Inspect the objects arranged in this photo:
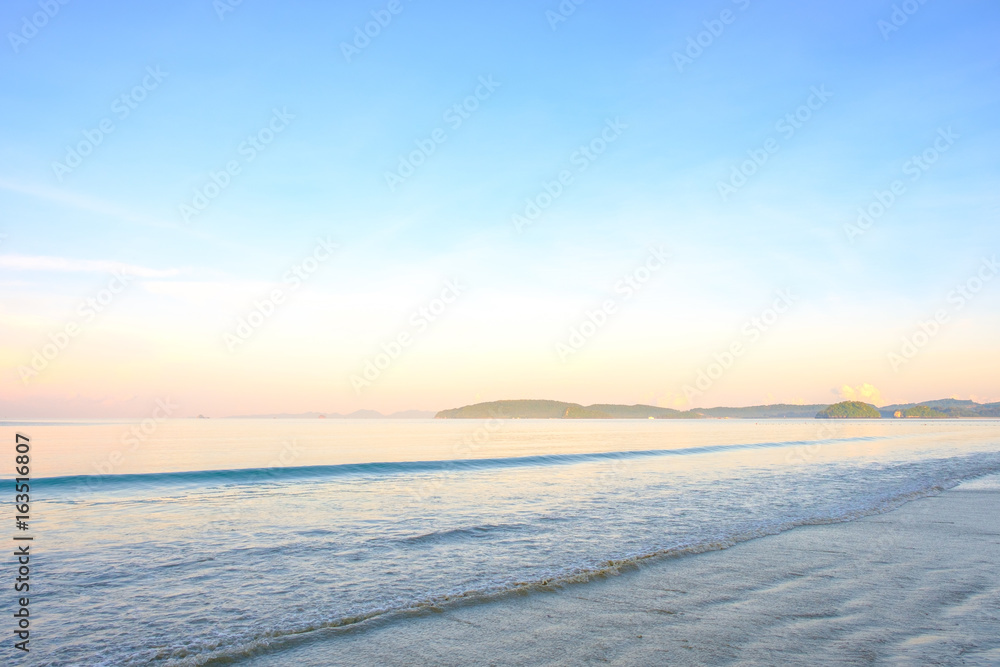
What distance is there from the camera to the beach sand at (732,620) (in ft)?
20.0

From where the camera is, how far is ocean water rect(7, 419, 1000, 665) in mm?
7395

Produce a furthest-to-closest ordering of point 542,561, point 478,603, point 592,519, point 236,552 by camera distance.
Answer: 1. point 592,519
2. point 236,552
3. point 542,561
4. point 478,603

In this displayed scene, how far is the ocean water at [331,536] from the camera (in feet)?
24.3

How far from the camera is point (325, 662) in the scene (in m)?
6.07

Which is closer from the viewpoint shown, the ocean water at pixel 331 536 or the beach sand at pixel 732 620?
the beach sand at pixel 732 620

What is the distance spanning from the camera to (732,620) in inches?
281

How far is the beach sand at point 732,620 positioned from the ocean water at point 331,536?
2.02 feet

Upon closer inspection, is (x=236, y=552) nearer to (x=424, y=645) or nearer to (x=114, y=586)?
(x=114, y=586)

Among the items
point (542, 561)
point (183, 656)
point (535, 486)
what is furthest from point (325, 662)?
point (535, 486)

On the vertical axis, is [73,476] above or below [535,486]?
above

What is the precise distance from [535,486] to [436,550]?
1190 centimetres

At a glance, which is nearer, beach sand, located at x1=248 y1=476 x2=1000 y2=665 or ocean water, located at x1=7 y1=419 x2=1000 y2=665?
beach sand, located at x1=248 y1=476 x2=1000 y2=665

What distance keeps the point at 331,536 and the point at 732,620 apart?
886 centimetres

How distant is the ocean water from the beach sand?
2.02 feet
